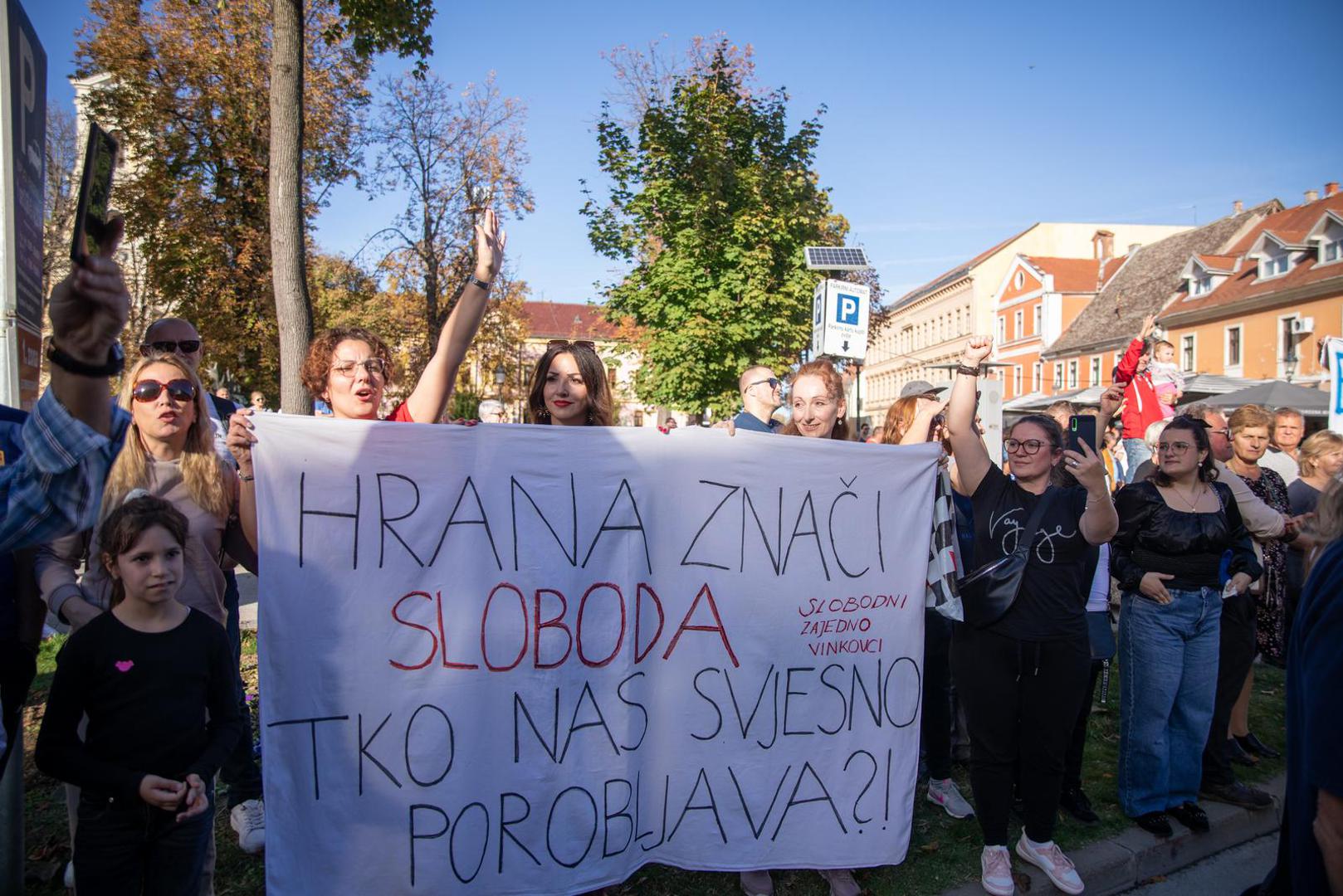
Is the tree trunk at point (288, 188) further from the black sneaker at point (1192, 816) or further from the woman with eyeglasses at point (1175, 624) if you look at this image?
the black sneaker at point (1192, 816)

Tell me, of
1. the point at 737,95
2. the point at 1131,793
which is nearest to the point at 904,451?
the point at 1131,793

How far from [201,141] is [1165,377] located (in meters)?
19.4

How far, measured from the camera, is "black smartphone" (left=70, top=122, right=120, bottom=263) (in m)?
1.28

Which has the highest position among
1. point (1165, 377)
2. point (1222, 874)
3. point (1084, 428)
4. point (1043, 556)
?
point (1165, 377)

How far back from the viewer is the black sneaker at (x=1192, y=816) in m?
3.73

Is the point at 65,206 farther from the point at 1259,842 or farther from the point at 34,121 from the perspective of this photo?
the point at 1259,842

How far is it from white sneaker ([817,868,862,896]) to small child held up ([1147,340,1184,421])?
6005 mm

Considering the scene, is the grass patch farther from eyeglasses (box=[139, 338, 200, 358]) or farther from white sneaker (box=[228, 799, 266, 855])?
eyeglasses (box=[139, 338, 200, 358])

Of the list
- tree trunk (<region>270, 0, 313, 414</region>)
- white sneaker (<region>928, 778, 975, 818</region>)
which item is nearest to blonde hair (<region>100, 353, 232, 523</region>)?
white sneaker (<region>928, 778, 975, 818</region>)

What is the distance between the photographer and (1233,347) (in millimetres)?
30562

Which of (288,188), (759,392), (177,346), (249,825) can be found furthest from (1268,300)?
(249,825)

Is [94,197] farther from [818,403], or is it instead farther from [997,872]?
[997,872]

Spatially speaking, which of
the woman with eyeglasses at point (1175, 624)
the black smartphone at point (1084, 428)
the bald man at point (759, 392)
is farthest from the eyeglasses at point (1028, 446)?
the bald man at point (759, 392)

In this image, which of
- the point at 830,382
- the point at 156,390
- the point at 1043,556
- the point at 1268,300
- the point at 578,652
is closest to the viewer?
the point at 156,390
